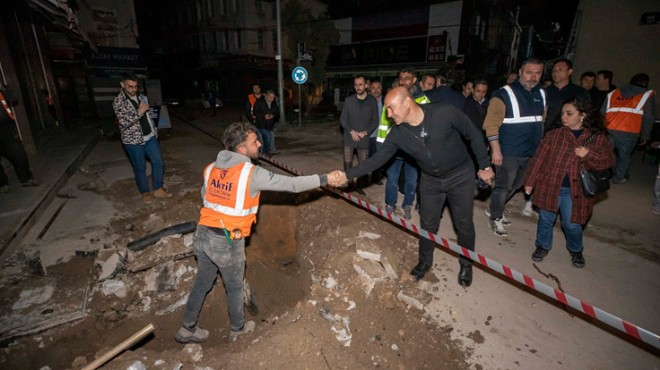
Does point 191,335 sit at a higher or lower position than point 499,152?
lower

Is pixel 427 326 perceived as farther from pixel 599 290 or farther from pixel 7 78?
pixel 7 78

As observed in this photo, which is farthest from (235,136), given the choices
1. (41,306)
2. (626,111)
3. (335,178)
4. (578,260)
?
(626,111)

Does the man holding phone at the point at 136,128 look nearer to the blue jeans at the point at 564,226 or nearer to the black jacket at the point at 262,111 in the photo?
the black jacket at the point at 262,111

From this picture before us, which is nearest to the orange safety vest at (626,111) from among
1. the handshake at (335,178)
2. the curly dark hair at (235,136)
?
the handshake at (335,178)

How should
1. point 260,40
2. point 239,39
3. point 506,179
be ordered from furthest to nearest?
point 260,40 → point 239,39 → point 506,179

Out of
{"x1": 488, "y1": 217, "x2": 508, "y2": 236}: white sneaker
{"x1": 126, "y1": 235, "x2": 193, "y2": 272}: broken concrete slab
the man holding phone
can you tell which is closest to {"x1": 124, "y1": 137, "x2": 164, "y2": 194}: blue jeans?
→ the man holding phone

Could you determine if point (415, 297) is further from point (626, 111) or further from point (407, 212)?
point (626, 111)

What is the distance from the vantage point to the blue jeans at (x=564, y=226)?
3723mm

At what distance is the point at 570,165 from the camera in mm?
3582

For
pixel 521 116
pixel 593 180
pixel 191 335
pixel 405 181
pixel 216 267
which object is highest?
pixel 521 116

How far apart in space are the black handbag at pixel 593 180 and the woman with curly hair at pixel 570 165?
1.7 inches

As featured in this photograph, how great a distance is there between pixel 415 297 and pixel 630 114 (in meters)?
6.41

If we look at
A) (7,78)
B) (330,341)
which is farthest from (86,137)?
(330,341)

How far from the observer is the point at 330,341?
2.81 meters
